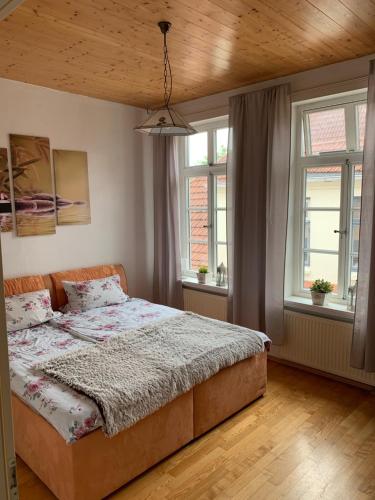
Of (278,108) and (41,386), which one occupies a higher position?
(278,108)

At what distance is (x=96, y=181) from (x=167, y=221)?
34.9 inches

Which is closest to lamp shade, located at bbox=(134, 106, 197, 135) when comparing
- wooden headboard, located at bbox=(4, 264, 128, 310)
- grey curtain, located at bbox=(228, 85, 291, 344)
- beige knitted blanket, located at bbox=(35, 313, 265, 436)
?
grey curtain, located at bbox=(228, 85, 291, 344)

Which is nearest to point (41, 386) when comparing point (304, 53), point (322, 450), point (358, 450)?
point (322, 450)

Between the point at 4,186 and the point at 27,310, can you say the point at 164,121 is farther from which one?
the point at 27,310

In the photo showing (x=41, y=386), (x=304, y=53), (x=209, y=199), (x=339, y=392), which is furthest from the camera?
(x=209, y=199)

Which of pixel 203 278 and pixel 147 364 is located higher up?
pixel 203 278

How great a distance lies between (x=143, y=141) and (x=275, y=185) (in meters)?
1.78

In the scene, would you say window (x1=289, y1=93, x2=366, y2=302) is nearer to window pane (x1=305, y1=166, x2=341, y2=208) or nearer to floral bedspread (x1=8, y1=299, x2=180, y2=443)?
window pane (x1=305, y1=166, x2=341, y2=208)

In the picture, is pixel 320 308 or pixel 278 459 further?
pixel 320 308

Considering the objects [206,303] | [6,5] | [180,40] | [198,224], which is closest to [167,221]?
[198,224]

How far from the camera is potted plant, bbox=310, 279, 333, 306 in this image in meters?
3.23

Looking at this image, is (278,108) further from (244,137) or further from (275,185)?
(275,185)

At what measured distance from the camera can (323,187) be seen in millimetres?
3316

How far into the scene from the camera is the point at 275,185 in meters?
3.30
